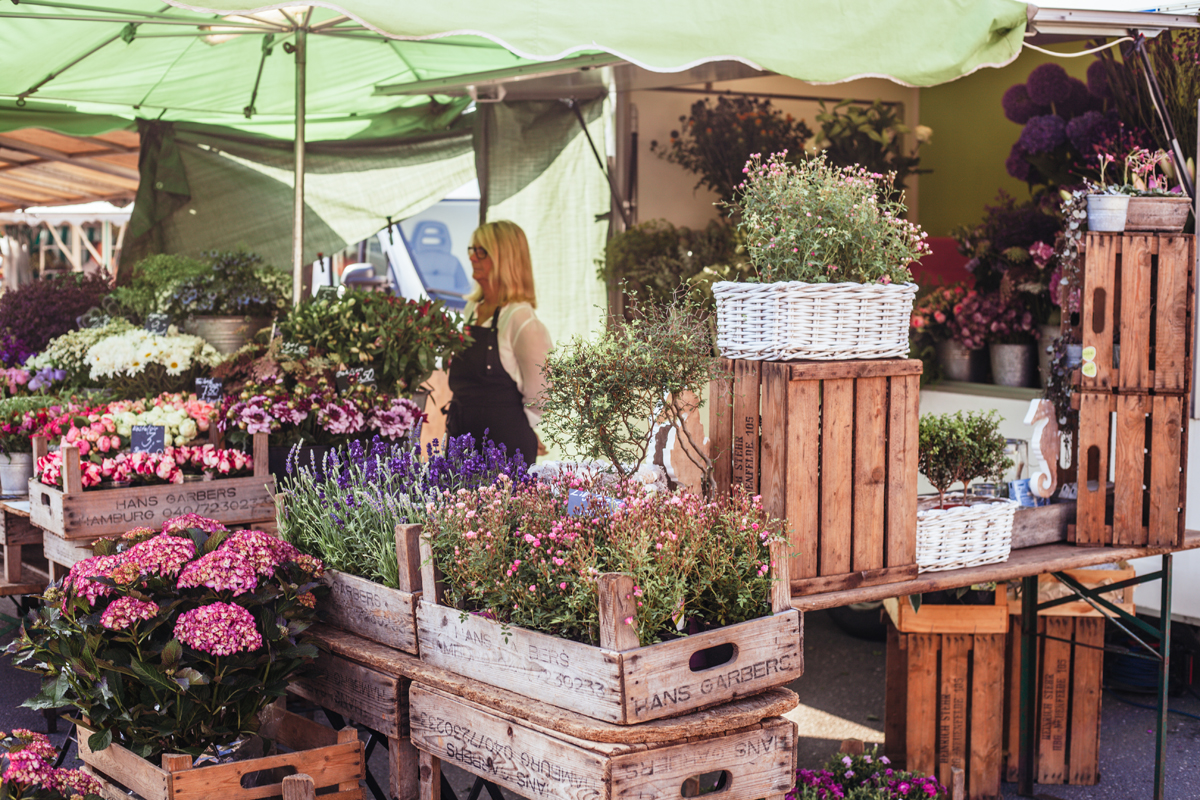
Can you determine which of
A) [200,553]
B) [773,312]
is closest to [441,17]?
[773,312]

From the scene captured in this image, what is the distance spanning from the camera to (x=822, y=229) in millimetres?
2607

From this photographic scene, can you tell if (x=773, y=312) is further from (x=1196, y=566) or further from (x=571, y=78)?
(x=571, y=78)

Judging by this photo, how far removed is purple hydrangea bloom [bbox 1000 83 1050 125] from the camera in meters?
5.46

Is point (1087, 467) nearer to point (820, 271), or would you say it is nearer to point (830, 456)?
point (830, 456)

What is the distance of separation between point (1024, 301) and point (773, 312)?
3.27 metres

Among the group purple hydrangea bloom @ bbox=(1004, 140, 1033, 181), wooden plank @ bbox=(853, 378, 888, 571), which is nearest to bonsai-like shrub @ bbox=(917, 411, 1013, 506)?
wooden plank @ bbox=(853, 378, 888, 571)

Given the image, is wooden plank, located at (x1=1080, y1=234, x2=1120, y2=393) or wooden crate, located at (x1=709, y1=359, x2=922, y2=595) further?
wooden plank, located at (x1=1080, y1=234, x2=1120, y2=393)

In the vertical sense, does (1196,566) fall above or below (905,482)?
below

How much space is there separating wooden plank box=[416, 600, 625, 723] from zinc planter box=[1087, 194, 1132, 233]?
2.13m

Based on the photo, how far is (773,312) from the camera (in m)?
2.64

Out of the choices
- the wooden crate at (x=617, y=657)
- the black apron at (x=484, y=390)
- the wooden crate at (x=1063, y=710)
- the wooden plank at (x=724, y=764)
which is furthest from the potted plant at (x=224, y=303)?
the wooden crate at (x=1063, y=710)

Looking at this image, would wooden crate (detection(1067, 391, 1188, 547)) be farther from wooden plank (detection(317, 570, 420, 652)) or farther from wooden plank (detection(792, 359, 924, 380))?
wooden plank (detection(317, 570, 420, 652))

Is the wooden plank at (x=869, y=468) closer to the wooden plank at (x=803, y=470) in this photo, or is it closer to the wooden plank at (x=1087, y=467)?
the wooden plank at (x=803, y=470)

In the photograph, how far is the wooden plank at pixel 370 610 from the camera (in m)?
2.46
